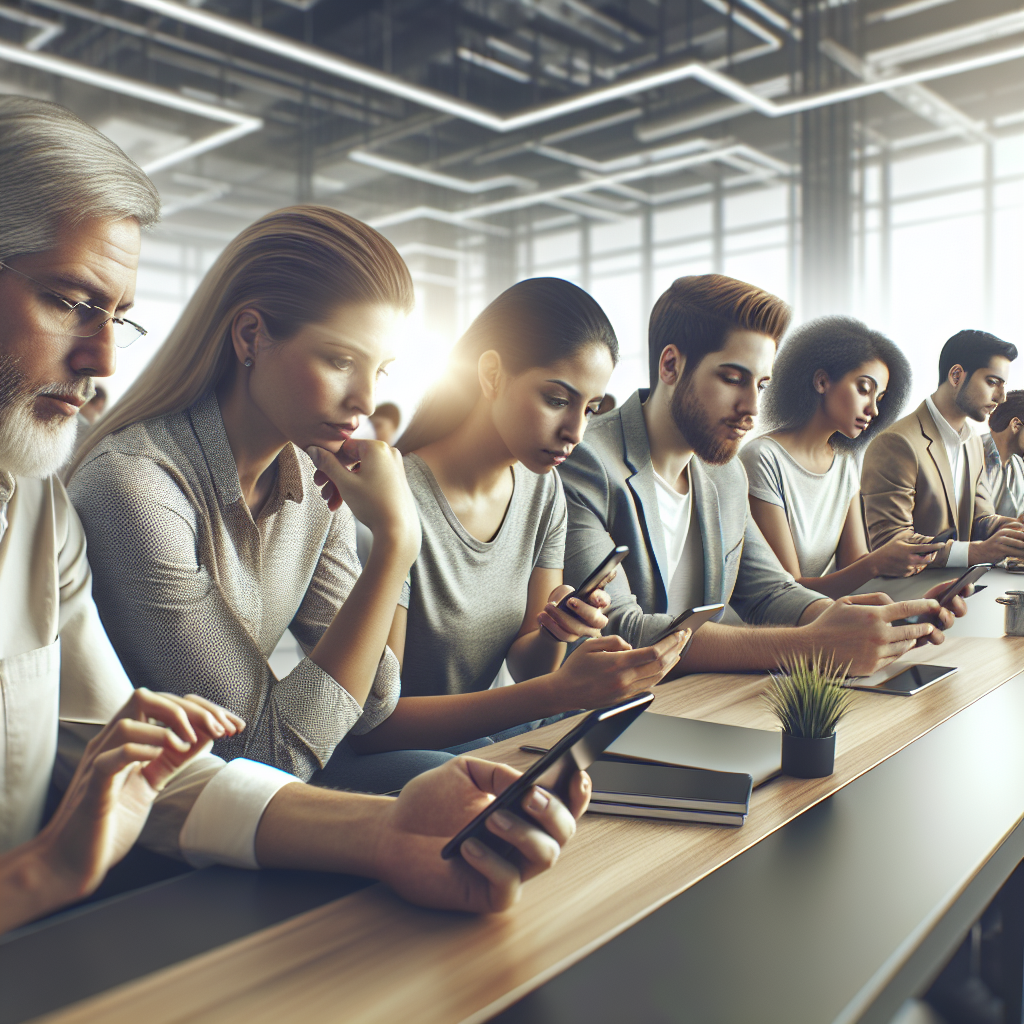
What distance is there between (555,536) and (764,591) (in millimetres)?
726

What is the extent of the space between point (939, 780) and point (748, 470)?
204 centimetres

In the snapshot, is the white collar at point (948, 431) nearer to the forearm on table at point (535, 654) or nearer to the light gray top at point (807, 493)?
the light gray top at point (807, 493)

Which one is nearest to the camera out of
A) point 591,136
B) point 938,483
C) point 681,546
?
point 681,546

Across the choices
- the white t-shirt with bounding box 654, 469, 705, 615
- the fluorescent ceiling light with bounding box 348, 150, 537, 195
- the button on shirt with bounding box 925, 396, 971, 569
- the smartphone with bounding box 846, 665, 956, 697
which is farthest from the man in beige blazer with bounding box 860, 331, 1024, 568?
the fluorescent ceiling light with bounding box 348, 150, 537, 195

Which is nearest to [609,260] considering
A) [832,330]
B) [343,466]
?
[832,330]

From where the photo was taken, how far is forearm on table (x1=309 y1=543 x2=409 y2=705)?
1299 millimetres

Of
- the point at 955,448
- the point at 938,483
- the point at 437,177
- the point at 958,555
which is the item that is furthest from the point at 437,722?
the point at 437,177

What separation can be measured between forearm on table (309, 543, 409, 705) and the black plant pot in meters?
0.60

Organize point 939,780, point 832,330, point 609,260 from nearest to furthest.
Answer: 1. point 939,780
2. point 832,330
3. point 609,260

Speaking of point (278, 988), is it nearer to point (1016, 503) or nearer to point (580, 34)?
point (1016, 503)

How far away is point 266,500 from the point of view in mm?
1492

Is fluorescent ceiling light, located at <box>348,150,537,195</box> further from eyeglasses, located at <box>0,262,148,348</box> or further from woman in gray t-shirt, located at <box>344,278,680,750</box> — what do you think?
eyeglasses, located at <box>0,262,148,348</box>

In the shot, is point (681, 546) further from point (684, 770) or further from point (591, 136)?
point (591, 136)

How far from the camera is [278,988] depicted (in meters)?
0.64
